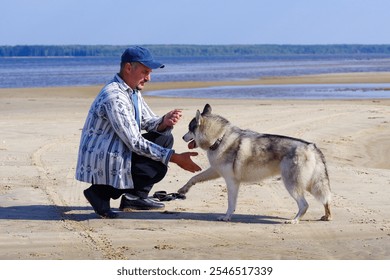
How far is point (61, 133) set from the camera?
15656mm

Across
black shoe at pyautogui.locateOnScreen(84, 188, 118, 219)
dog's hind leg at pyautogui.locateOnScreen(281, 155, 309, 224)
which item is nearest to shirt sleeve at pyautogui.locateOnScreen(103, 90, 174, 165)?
black shoe at pyautogui.locateOnScreen(84, 188, 118, 219)

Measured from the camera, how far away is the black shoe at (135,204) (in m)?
8.67

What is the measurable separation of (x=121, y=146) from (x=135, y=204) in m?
0.84

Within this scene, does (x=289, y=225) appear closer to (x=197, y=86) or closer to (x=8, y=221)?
(x=8, y=221)

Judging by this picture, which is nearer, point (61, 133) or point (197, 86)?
point (61, 133)

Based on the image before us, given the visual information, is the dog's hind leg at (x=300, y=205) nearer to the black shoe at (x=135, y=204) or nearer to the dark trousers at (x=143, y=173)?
the dark trousers at (x=143, y=173)

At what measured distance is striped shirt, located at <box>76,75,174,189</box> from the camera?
7988mm

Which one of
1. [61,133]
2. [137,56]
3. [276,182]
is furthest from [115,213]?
[61,133]

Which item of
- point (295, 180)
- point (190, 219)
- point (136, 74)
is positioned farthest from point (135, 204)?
point (295, 180)

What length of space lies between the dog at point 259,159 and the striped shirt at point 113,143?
1.65 ft

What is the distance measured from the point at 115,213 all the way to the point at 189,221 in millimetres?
790

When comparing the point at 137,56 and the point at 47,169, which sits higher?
the point at 137,56

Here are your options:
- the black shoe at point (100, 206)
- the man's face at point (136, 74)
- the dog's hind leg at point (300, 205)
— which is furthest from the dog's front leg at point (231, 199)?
the man's face at point (136, 74)
